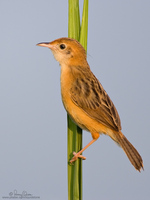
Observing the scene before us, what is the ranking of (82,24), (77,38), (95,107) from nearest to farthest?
1. (82,24)
2. (77,38)
3. (95,107)

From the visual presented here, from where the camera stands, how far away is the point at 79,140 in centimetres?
199

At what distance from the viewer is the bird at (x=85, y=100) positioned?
7.31 ft

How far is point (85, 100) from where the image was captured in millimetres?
2268

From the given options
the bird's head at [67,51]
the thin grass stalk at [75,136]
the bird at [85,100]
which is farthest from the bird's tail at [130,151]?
the bird's head at [67,51]

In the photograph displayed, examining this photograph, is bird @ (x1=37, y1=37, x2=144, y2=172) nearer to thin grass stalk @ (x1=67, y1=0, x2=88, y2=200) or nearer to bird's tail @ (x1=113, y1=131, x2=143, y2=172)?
bird's tail @ (x1=113, y1=131, x2=143, y2=172)

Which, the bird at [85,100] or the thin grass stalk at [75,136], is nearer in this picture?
the thin grass stalk at [75,136]

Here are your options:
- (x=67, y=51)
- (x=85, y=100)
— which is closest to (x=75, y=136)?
(x=85, y=100)

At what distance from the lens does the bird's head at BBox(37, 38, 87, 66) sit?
2.25m

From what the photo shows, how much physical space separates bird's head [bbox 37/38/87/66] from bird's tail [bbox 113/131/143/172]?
2.68 feet

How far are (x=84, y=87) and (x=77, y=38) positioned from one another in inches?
18.4

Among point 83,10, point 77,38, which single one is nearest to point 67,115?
point 77,38

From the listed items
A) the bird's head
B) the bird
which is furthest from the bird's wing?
the bird's head

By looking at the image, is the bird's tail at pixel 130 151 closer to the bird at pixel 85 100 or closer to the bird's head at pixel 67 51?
the bird at pixel 85 100

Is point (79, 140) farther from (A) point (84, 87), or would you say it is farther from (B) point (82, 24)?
(B) point (82, 24)
